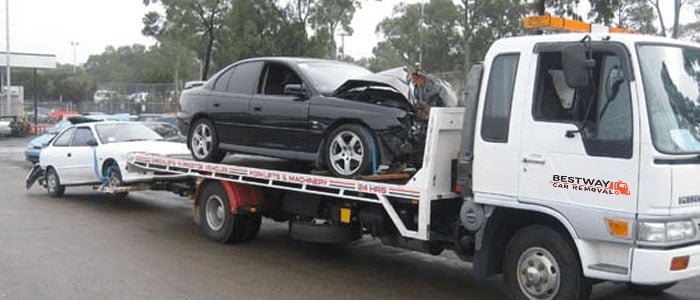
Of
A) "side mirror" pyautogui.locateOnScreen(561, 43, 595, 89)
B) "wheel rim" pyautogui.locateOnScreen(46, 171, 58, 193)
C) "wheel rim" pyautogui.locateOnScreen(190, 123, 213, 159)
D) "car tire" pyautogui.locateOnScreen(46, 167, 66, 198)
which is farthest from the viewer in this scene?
"wheel rim" pyautogui.locateOnScreen(46, 171, 58, 193)

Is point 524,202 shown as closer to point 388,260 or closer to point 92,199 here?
point 388,260

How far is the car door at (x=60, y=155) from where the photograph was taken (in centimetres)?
1479

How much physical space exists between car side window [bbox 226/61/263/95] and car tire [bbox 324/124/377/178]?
1.83 meters

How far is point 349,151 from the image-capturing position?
7.98 meters

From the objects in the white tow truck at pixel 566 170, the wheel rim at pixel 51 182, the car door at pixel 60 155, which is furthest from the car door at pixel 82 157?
the white tow truck at pixel 566 170

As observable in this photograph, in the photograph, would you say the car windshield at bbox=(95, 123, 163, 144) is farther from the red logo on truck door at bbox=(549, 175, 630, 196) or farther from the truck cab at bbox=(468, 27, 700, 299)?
the red logo on truck door at bbox=(549, 175, 630, 196)

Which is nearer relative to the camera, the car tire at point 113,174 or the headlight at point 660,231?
the headlight at point 660,231

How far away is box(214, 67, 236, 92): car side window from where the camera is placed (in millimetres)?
10000

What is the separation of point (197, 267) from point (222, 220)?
1.58 metres

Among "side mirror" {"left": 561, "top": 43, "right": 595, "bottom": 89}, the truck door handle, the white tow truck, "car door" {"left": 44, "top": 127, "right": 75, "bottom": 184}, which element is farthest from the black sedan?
"car door" {"left": 44, "top": 127, "right": 75, "bottom": 184}

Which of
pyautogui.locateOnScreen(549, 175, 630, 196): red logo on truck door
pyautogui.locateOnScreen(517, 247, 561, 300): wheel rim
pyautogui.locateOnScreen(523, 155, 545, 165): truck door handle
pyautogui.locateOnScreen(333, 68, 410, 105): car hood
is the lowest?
pyautogui.locateOnScreen(517, 247, 561, 300): wheel rim

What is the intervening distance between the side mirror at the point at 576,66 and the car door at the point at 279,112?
367 centimetres

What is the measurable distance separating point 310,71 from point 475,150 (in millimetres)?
3051

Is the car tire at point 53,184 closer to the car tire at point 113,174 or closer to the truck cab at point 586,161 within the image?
the car tire at point 113,174
